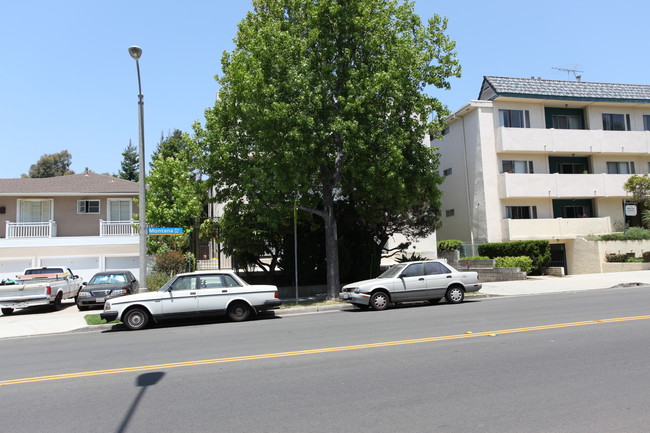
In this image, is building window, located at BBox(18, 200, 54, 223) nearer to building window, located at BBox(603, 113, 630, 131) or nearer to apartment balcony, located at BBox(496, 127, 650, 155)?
apartment balcony, located at BBox(496, 127, 650, 155)

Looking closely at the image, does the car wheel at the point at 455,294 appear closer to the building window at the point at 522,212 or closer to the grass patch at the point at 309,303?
the grass patch at the point at 309,303

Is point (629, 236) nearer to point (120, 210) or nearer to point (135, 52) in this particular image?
point (135, 52)

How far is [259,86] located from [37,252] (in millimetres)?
19001

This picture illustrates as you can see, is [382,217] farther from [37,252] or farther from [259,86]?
[37,252]

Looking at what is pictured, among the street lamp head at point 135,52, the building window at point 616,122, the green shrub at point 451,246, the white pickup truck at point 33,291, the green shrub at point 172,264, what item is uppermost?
the building window at point 616,122

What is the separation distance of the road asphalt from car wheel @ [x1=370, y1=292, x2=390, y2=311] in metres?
1.75

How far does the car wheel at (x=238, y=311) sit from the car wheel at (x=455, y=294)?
6.53m

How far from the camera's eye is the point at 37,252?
2695cm

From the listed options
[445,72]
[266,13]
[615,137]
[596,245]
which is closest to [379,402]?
[445,72]

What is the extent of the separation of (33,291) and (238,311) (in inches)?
367

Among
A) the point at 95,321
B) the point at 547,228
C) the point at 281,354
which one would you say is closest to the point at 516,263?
the point at 547,228

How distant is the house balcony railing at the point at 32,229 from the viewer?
2795cm

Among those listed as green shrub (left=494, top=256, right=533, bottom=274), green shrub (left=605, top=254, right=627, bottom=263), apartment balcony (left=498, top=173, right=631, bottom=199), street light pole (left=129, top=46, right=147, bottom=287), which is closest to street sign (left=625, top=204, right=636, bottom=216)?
apartment balcony (left=498, top=173, right=631, bottom=199)

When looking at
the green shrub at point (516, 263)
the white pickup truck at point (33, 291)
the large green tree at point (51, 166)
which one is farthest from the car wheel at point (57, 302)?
the large green tree at point (51, 166)
